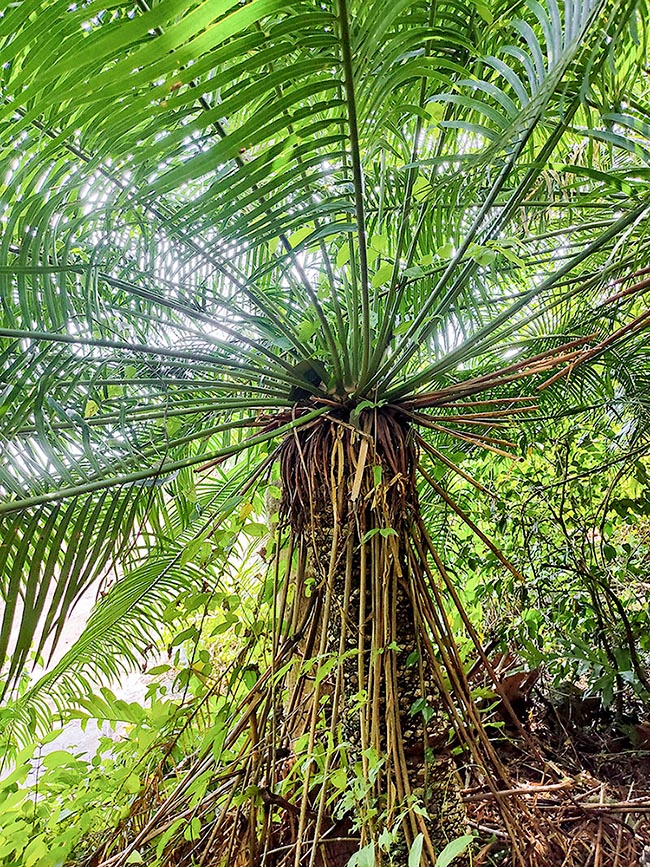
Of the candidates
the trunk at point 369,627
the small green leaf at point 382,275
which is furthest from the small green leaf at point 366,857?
the small green leaf at point 382,275

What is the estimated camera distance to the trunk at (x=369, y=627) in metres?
0.74

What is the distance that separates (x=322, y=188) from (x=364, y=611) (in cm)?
62

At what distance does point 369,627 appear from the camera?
823mm

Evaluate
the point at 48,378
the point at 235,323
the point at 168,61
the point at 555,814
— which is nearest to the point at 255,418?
the point at 235,323

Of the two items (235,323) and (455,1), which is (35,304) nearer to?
(235,323)

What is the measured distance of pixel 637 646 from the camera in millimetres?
1409

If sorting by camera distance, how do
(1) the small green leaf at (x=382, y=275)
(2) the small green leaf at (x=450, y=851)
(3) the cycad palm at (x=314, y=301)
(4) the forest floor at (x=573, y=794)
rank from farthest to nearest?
(4) the forest floor at (x=573, y=794)
(1) the small green leaf at (x=382, y=275)
(3) the cycad palm at (x=314, y=301)
(2) the small green leaf at (x=450, y=851)

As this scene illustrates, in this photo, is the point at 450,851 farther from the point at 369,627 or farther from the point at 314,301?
the point at 314,301

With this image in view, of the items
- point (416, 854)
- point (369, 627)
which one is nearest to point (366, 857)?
point (416, 854)

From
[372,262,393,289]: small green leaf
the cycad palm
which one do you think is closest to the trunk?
the cycad palm

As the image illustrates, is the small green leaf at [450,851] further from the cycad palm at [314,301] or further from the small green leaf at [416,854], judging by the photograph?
the cycad palm at [314,301]

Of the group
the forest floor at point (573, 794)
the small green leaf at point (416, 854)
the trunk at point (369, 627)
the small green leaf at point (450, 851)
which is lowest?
the forest floor at point (573, 794)

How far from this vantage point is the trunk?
74 cm

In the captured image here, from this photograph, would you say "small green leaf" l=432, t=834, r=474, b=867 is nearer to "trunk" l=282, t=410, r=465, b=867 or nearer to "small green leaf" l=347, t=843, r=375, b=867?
"small green leaf" l=347, t=843, r=375, b=867
